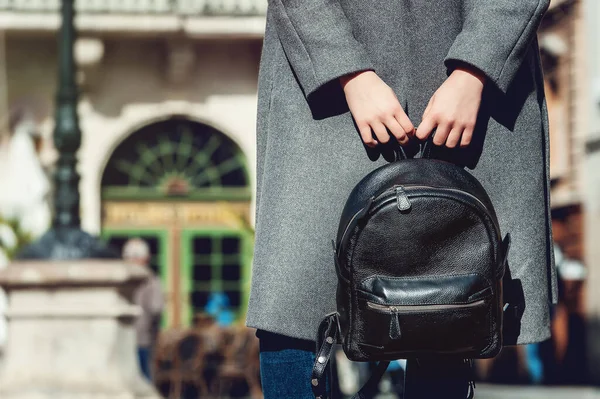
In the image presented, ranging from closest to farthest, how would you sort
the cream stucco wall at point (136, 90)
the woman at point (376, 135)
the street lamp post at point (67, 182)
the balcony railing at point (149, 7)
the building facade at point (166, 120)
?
the woman at point (376, 135), the street lamp post at point (67, 182), the balcony railing at point (149, 7), the building facade at point (166, 120), the cream stucco wall at point (136, 90)

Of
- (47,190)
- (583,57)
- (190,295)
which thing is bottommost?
(190,295)

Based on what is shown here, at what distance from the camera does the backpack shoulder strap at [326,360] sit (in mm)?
2420

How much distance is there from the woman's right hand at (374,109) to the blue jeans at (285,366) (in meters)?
0.40

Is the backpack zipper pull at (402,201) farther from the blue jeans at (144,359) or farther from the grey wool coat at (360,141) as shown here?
the blue jeans at (144,359)

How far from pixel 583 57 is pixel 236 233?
5870 mm

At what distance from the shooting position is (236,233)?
2144 cm

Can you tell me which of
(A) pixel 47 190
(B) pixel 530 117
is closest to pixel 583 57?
(A) pixel 47 190

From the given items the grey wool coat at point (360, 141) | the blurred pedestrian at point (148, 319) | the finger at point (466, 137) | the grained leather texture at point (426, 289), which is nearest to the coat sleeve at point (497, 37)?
the grey wool coat at point (360, 141)

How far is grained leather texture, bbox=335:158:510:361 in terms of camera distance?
2293 millimetres

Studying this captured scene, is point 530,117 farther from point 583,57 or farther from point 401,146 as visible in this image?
point 583,57

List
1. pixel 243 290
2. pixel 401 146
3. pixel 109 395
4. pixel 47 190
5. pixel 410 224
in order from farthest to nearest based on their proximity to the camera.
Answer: pixel 243 290
pixel 47 190
pixel 109 395
pixel 401 146
pixel 410 224

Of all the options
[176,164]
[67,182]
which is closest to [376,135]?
[67,182]

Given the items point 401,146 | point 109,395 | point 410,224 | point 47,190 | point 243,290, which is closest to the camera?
point 410,224

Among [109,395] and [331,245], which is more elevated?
[331,245]
